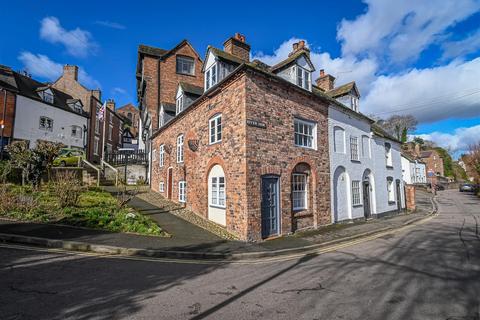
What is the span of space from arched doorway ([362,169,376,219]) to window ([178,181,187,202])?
451 inches

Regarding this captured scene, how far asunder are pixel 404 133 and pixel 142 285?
72239 millimetres

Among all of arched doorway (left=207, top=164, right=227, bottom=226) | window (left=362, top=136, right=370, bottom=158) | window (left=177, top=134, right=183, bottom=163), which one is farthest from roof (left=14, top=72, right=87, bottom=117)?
window (left=362, top=136, right=370, bottom=158)

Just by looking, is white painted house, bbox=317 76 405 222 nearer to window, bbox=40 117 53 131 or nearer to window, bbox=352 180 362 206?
window, bbox=352 180 362 206

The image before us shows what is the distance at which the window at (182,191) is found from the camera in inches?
612

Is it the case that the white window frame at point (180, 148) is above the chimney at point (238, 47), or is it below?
below

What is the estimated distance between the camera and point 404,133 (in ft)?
206

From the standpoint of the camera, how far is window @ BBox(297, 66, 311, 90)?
13.0 meters

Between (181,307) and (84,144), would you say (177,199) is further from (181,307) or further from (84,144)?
(84,144)

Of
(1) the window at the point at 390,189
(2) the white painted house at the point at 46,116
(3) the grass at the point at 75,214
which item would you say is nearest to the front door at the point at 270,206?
(3) the grass at the point at 75,214

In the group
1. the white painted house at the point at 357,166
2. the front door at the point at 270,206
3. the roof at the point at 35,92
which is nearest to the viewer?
the front door at the point at 270,206

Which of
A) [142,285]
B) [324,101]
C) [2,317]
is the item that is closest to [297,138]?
[324,101]

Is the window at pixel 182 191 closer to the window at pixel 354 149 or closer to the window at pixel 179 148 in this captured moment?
the window at pixel 179 148

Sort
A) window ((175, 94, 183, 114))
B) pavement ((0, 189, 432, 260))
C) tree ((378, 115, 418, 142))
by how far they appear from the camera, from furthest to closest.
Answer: tree ((378, 115, 418, 142)) → window ((175, 94, 183, 114)) → pavement ((0, 189, 432, 260))

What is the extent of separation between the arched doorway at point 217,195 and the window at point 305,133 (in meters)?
4.00
